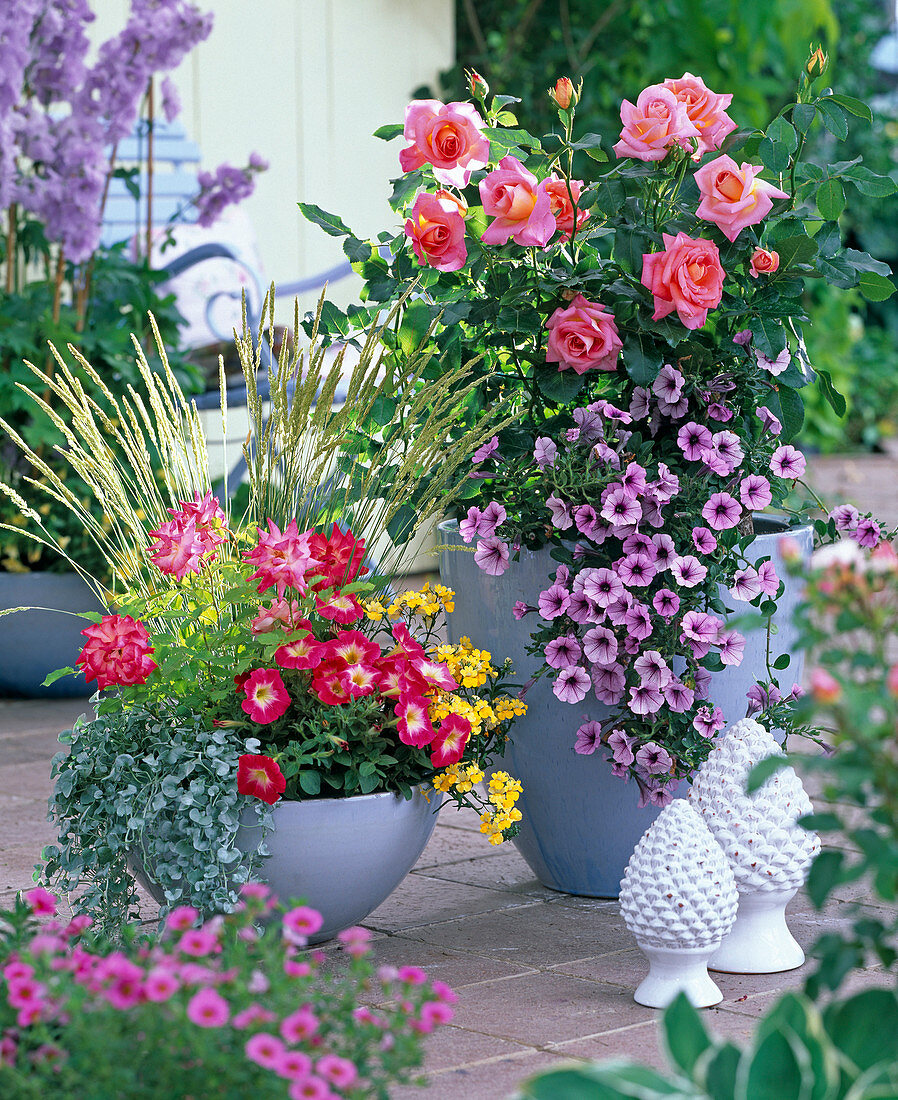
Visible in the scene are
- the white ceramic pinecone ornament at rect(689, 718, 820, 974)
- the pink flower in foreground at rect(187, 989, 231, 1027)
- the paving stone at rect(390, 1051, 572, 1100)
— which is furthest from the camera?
the white ceramic pinecone ornament at rect(689, 718, 820, 974)

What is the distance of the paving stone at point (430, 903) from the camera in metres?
2.02

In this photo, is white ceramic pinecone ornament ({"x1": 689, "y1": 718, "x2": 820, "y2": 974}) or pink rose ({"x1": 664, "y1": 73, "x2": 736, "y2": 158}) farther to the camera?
pink rose ({"x1": 664, "y1": 73, "x2": 736, "y2": 158})

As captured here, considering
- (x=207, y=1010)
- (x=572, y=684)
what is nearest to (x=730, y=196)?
(x=572, y=684)

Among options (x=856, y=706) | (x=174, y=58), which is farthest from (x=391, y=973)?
(x=174, y=58)

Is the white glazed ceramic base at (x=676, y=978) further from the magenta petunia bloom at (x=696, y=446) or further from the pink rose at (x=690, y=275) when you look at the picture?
the pink rose at (x=690, y=275)

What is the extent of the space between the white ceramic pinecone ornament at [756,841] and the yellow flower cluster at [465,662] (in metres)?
0.31

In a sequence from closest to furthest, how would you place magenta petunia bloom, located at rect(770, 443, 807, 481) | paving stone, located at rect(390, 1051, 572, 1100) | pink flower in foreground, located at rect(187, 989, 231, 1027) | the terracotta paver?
pink flower in foreground, located at rect(187, 989, 231, 1027) → paving stone, located at rect(390, 1051, 572, 1100) → the terracotta paver → magenta petunia bloom, located at rect(770, 443, 807, 481)

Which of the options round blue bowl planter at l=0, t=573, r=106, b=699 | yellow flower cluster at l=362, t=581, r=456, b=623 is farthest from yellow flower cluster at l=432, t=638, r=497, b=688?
round blue bowl planter at l=0, t=573, r=106, b=699

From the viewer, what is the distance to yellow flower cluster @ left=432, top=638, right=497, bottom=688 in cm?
190

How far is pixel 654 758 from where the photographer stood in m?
1.91

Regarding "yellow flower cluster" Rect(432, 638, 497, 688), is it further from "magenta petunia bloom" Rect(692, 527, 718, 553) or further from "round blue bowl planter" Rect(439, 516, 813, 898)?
"magenta petunia bloom" Rect(692, 527, 718, 553)

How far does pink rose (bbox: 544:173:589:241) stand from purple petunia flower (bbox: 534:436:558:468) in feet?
0.97

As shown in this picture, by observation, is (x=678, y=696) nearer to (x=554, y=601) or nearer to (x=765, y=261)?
(x=554, y=601)

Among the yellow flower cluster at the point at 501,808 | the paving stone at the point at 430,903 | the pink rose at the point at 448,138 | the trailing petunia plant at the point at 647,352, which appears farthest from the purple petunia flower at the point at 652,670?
the pink rose at the point at 448,138
